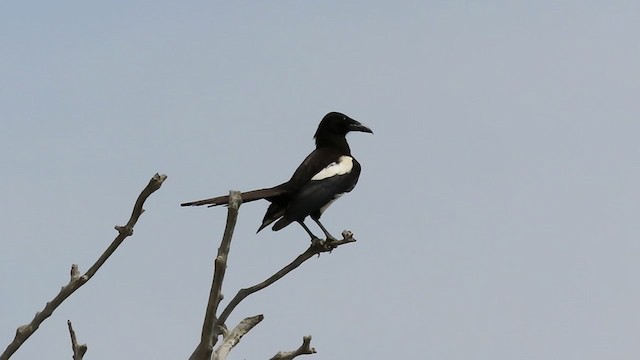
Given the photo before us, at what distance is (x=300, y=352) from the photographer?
517 cm

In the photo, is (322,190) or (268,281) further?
(322,190)

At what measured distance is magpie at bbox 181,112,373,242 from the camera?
9.95 meters

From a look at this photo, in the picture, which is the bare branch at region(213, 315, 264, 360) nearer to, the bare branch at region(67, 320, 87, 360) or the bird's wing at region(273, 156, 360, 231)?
the bare branch at region(67, 320, 87, 360)

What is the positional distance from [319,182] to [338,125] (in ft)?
5.35

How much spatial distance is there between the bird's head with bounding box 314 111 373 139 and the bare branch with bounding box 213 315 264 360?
6.79 metres

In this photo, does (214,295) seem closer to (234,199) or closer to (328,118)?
(234,199)

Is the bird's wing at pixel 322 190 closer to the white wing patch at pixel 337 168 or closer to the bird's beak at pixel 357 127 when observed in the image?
the white wing patch at pixel 337 168

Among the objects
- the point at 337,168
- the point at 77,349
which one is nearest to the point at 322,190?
the point at 337,168

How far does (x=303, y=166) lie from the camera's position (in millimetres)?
10742

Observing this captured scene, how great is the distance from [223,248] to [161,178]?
13.5 inches

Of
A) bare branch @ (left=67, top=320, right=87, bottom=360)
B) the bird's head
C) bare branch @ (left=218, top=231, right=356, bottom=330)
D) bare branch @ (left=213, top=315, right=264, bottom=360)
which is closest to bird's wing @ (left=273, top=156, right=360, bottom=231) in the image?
the bird's head

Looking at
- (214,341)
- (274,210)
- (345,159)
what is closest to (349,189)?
(345,159)

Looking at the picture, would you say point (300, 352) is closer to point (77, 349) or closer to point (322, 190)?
point (77, 349)

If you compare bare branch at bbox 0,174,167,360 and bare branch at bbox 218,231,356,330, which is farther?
bare branch at bbox 218,231,356,330
